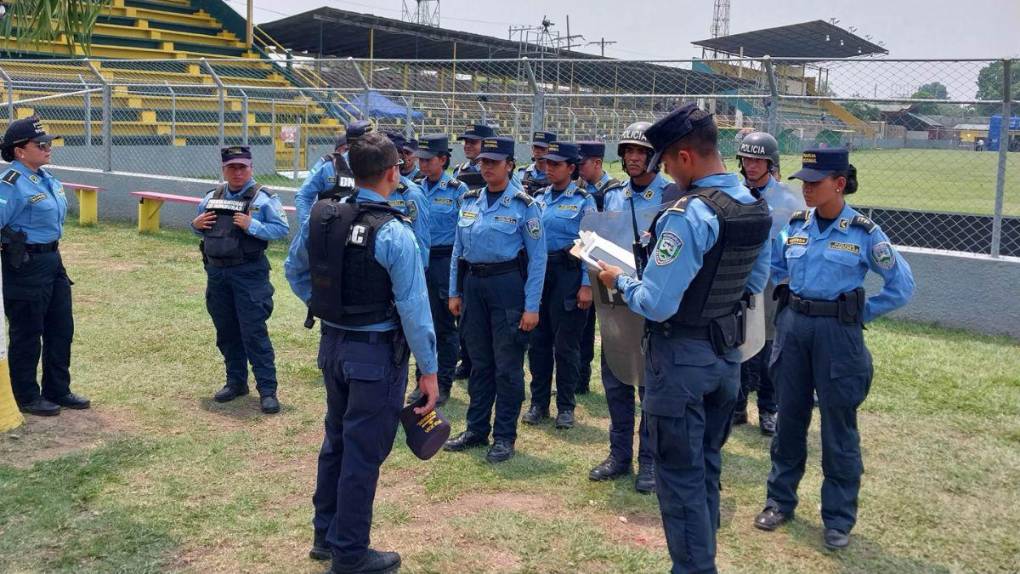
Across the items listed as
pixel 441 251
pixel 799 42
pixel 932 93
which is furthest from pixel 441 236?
pixel 799 42

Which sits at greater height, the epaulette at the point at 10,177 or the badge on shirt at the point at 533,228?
the epaulette at the point at 10,177

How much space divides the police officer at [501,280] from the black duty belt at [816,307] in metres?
1.63

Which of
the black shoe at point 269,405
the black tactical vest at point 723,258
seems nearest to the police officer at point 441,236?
the black shoe at point 269,405

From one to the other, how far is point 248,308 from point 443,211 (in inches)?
64.6

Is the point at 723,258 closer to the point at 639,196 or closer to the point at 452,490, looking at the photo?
the point at 639,196

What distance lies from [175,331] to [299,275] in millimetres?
4566

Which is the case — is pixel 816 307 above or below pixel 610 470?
above


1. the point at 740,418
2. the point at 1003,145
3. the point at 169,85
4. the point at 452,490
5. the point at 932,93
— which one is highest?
the point at 169,85

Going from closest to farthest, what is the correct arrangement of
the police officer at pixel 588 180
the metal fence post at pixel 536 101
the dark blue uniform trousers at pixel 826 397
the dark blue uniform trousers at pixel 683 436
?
the dark blue uniform trousers at pixel 683 436
the dark blue uniform trousers at pixel 826 397
the police officer at pixel 588 180
the metal fence post at pixel 536 101

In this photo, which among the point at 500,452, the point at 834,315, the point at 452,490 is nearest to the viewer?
the point at 834,315

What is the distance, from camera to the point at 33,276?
19.1ft

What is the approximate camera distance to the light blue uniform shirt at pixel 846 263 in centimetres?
436

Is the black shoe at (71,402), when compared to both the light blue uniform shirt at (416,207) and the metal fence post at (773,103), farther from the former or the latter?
the metal fence post at (773,103)

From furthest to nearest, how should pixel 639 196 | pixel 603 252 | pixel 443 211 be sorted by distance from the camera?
pixel 443 211
pixel 639 196
pixel 603 252
